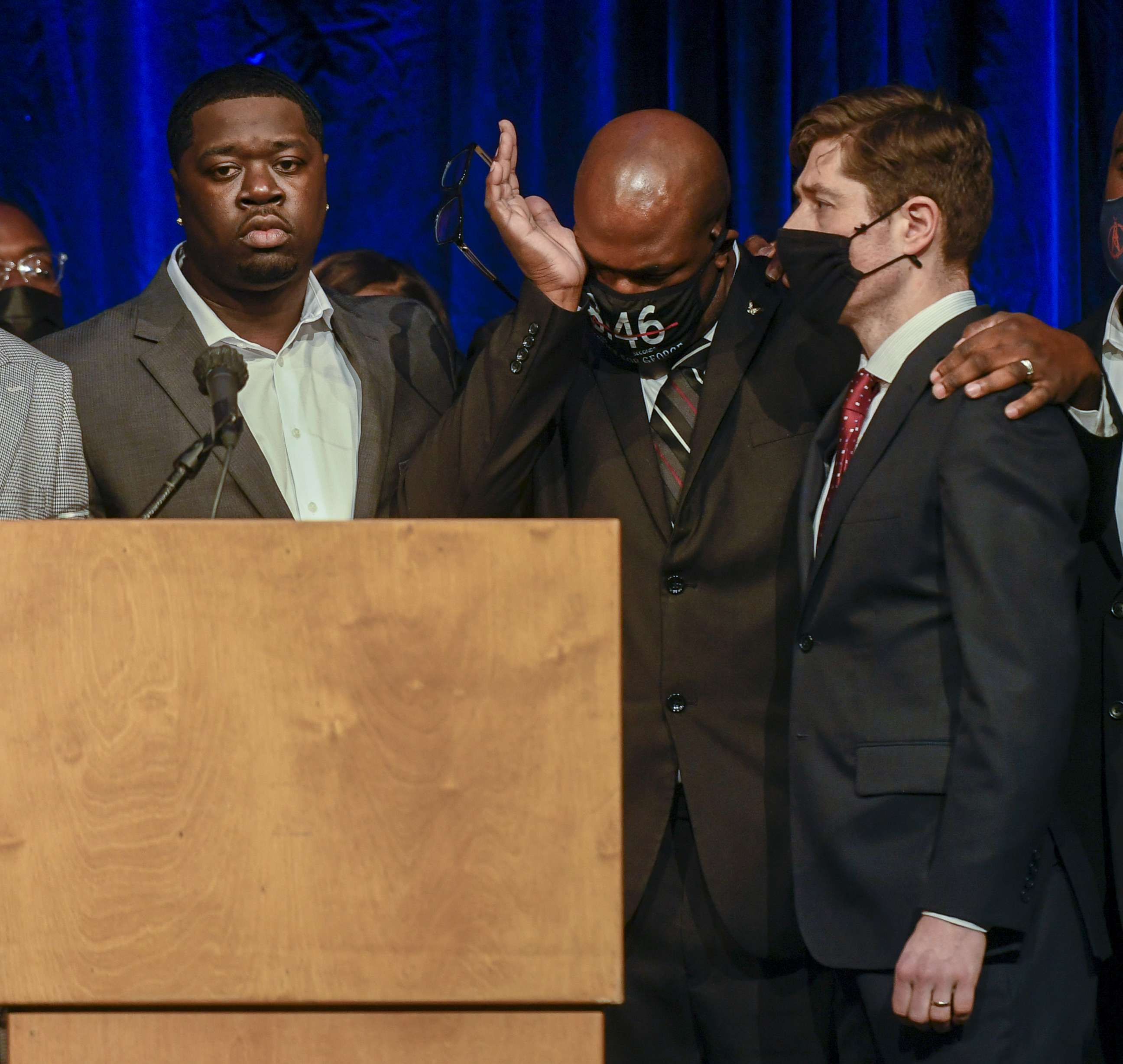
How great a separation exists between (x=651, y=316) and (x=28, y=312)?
1.72m

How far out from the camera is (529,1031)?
1.42 metres

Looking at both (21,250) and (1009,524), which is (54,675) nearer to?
(1009,524)

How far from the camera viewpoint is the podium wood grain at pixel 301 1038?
141 centimetres

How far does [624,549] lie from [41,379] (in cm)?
100

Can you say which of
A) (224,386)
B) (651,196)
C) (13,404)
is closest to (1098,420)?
(651,196)

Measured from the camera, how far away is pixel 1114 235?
8.23 feet

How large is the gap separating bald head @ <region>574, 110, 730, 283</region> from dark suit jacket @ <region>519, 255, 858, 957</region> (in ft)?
0.51

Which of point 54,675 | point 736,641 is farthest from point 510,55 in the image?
point 54,675

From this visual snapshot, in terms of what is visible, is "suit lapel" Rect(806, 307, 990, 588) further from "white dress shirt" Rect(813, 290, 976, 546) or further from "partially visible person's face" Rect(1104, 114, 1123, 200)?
"partially visible person's face" Rect(1104, 114, 1123, 200)

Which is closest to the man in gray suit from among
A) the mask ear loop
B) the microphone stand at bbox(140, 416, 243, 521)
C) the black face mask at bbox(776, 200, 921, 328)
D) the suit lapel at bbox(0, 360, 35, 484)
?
the suit lapel at bbox(0, 360, 35, 484)

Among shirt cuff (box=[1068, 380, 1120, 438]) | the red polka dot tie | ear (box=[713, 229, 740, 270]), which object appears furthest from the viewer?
ear (box=[713, 229, 740, 270])

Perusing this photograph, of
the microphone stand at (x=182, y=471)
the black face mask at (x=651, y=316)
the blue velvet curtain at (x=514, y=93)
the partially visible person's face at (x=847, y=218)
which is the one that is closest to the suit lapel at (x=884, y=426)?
the partially visible person's face at (x=847, y=218)

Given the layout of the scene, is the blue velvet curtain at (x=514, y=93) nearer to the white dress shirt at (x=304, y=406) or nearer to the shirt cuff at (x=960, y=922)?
the white dress shirt at (x=304, y=406)

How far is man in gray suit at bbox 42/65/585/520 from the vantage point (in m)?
2.25
